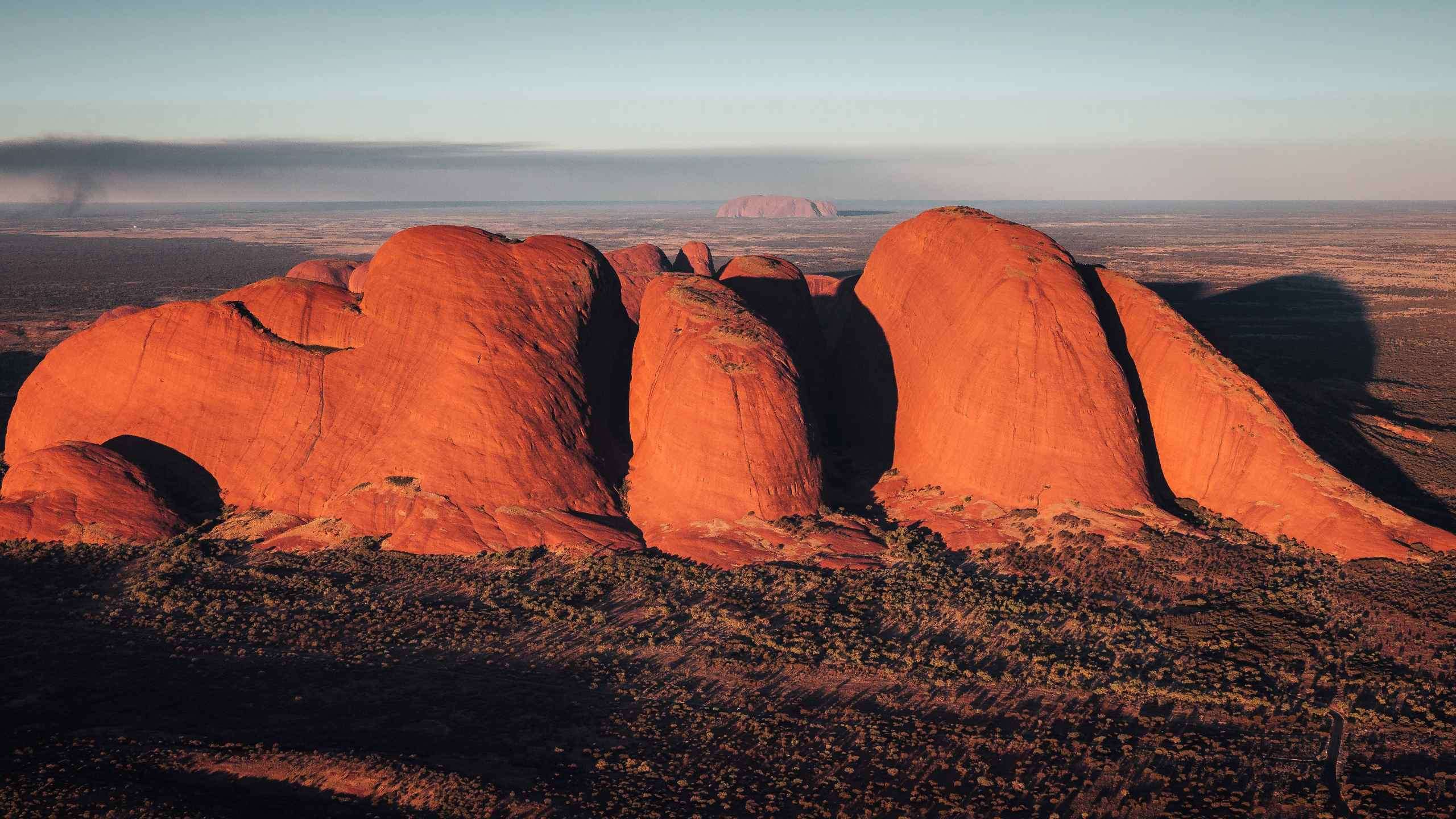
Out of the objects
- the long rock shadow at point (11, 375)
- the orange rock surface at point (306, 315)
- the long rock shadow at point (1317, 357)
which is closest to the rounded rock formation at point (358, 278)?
the long rock shadow at point (11, 375)

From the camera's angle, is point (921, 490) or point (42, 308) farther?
point (42, 308)

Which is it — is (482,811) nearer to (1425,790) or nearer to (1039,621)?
(1039,621)

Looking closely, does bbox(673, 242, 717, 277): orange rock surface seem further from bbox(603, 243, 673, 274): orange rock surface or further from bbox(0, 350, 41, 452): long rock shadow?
bbox(0, 350, 41, 452): long rock shadow

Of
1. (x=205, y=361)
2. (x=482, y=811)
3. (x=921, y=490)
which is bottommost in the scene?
(x=482, y=811)

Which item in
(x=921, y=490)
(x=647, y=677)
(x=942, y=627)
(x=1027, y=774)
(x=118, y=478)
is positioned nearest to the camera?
(x=1027, y=774)

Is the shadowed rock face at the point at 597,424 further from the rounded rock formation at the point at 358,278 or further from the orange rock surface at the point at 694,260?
the orange rock surface at the point at 694,260

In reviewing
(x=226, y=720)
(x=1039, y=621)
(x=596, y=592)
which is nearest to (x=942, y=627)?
(x=1039, y=621)

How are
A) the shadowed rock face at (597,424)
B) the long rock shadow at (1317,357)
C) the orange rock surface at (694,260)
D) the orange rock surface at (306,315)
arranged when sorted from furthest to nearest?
the orange rock surface at (694,260) < the long rock shadow at (1317,357) < the orange rock surface at (306,315) < the shadowed rock face at (597,424)

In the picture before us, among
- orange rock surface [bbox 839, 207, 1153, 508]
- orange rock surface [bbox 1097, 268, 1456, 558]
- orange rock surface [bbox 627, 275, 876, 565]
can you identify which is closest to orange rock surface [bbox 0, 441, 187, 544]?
orange rock surface [bbox 627, 275, 876, 565]

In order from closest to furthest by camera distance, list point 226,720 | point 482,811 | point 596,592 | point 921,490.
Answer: point 482,811 < point 226,720 < point 596,592 < point 921,490
